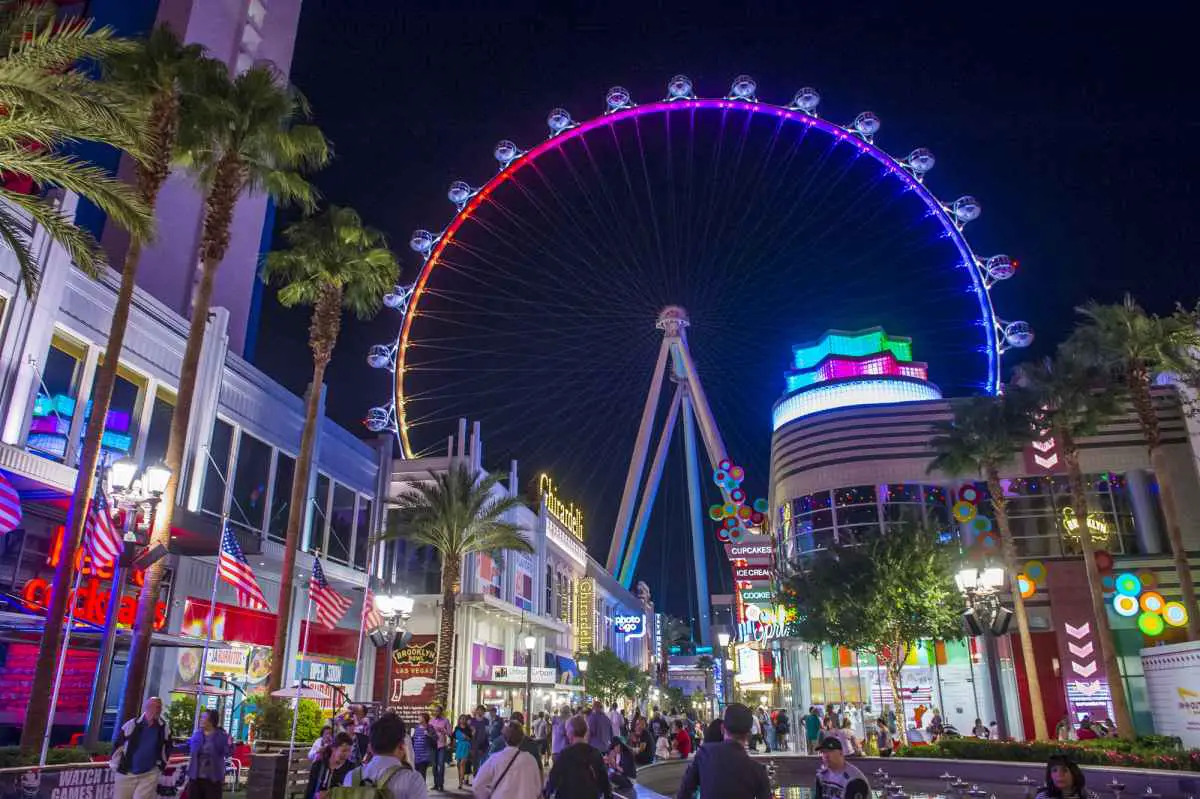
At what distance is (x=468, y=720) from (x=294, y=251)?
14878 millimetres

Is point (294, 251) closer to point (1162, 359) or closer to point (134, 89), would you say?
point (134, 89)

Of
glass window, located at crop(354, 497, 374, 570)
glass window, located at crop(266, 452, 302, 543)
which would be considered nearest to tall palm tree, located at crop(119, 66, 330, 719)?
glass window, located at crop(266, 452, 302, 543)

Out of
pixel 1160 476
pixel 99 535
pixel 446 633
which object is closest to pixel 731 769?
pixel 99 535

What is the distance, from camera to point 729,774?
6.45 metres

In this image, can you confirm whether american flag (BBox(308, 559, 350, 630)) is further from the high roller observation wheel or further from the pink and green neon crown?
the pink and green neon crown

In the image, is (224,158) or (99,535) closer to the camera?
(99,535)

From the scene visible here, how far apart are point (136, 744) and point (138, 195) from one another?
9658 millimetres

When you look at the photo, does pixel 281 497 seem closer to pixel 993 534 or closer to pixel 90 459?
pixel 90 459

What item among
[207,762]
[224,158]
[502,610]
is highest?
[224,158]

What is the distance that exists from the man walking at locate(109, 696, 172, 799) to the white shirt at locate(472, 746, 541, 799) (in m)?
5.83

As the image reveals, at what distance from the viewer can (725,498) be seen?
61.0 metres

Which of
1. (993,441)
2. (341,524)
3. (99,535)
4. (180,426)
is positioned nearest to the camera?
(99,535)

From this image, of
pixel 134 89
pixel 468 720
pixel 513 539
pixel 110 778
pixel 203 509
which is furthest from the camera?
pixel 513 539

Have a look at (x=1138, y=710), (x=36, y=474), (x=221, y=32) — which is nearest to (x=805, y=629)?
(x=1138, y=710)
